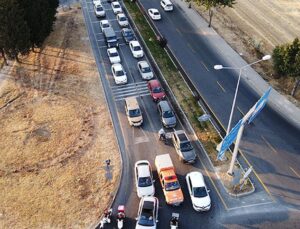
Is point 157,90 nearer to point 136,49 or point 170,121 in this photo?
point 170,121

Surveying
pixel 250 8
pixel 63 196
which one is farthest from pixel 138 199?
pixel 250 8

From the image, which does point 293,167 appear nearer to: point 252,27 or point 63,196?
point 63,196

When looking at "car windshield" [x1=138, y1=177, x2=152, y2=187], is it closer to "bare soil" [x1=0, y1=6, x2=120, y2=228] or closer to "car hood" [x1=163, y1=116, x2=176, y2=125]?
"bare soil" [x1=0, y1=6, x2=120, y2=228]

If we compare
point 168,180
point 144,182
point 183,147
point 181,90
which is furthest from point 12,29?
point 168,180

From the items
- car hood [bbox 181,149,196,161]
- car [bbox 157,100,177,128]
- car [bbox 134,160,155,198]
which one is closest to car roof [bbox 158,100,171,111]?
car [bbox 157,100,177,128]

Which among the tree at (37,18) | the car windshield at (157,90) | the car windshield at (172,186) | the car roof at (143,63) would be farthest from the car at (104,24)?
the car windshield at (172,186)

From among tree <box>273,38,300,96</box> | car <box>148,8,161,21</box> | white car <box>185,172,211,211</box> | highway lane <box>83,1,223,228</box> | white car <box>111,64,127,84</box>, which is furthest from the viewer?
car <box>148,8,161,21</box>
